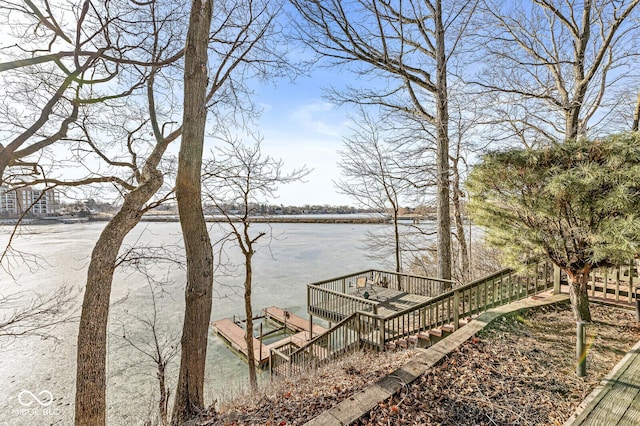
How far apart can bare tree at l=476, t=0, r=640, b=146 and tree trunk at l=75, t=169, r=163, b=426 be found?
858 cm

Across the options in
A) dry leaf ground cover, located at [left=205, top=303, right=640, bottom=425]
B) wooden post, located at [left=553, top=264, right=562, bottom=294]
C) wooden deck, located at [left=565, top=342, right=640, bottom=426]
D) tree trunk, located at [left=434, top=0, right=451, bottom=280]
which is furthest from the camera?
tree trunk, located at [left=434, top=0, right=451, bottom=280]

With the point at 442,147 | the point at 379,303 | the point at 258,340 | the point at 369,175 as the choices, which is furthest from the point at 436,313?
the point at 258,340

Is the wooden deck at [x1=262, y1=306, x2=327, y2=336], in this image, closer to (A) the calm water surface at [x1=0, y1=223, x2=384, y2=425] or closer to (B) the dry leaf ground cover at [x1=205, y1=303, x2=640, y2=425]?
(A) the calm water surface at [x1=0, y1=223, x2=384, y2=425]

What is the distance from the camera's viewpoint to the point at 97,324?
169 inches

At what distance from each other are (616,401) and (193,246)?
4.99 meters

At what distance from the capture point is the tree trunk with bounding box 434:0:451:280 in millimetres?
7254

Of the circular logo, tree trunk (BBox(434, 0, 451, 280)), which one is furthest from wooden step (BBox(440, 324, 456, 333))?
the circular logo

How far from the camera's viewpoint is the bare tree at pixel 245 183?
8.30 metres

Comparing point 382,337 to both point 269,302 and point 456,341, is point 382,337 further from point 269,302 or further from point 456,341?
point 269,302

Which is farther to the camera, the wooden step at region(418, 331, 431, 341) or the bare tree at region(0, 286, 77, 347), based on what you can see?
the bare tree at region(0, 286, 77, 347)

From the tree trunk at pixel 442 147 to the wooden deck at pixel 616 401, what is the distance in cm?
458

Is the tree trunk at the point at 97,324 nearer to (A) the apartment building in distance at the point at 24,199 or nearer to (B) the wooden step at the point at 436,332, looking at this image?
(A) the apartment building in distance at the point at 24,199

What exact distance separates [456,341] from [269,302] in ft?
49.9

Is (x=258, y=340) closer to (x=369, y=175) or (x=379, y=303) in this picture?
(x=379, y=303)
